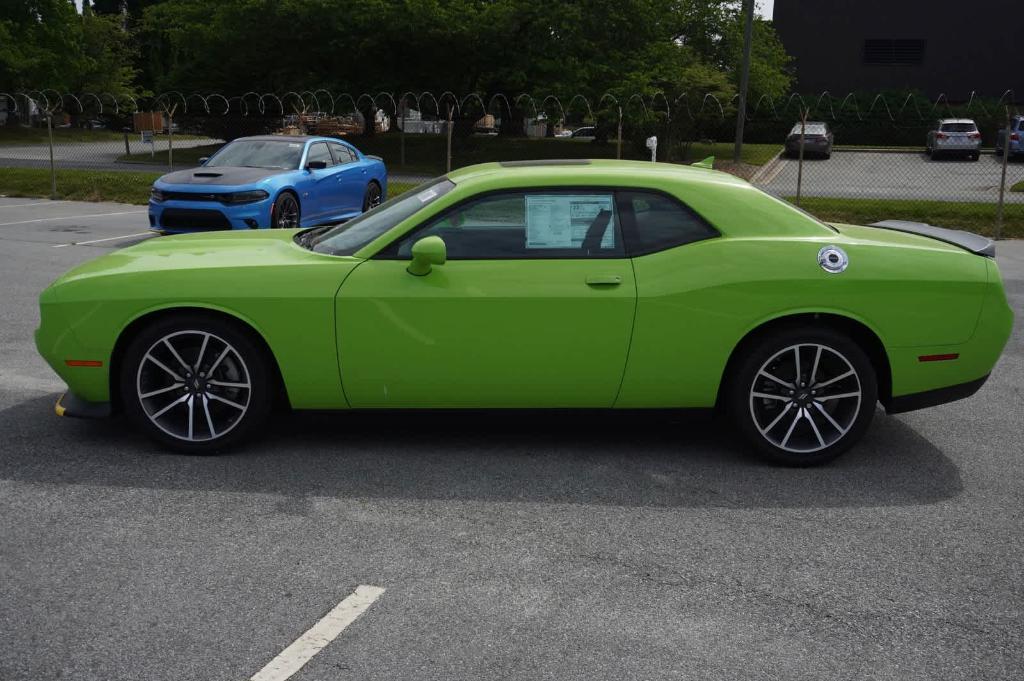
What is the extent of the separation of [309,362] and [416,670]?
2.18m

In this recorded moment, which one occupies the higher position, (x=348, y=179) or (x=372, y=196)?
(x=348, y=179)

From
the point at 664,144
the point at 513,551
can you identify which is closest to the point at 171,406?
the point at 513,551

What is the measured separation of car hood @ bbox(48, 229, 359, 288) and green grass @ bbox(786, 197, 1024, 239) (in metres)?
14.0

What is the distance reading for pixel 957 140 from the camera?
35.8 meters

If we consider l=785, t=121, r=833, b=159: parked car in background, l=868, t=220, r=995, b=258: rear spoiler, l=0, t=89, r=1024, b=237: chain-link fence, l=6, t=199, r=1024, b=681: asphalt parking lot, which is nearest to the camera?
l=6, t=199, r=1024, b=681: asphalt parking lot

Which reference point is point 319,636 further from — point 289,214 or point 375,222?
point 289,214

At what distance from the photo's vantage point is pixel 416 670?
3.26 meters

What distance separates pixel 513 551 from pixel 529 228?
1.74m

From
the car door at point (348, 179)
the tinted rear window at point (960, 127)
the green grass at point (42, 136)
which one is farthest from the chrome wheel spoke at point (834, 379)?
the green grass at point (42, 136)

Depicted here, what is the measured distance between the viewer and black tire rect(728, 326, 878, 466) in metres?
5.15

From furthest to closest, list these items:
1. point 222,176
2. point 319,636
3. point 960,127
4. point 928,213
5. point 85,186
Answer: point 960,127 < point 85,186 < point 928,213 < point 222,176 < point 319,636

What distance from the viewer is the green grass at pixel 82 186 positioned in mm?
21375

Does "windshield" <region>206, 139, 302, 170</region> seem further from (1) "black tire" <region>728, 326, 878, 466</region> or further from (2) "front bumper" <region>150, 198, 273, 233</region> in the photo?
(1) "black tire" <region>728, 326, 878, 466</region>

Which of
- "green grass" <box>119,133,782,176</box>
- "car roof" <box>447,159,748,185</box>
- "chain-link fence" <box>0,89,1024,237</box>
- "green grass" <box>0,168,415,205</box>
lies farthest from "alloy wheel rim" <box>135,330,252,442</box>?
"green grass" <box>119,133,782,176</box>
